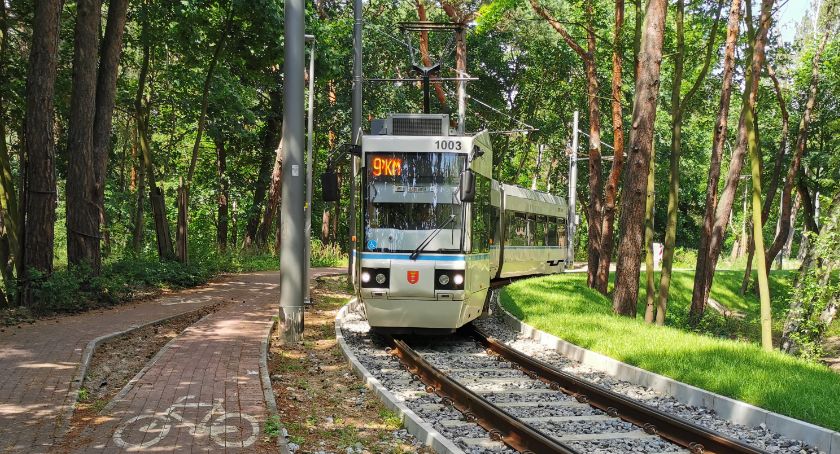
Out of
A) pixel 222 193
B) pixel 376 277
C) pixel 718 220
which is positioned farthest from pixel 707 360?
pixel 222 193

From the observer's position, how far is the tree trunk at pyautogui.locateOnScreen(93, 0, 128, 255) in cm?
1862

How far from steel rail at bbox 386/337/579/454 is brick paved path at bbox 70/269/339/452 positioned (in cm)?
219

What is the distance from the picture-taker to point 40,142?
51.2ft

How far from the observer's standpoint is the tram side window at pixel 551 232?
3094 centimetres

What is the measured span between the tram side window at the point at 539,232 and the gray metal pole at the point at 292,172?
16.2m

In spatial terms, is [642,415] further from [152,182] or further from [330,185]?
[152,182]

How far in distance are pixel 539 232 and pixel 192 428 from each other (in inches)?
900

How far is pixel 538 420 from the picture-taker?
852 centimetres

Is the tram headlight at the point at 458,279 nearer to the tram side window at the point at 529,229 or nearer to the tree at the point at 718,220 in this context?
the tree at the point at 718,220

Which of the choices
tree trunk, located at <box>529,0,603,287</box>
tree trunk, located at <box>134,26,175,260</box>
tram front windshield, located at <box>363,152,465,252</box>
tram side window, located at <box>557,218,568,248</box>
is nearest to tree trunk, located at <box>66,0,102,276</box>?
tree trunk, located at <box>134,26,175,260</box>

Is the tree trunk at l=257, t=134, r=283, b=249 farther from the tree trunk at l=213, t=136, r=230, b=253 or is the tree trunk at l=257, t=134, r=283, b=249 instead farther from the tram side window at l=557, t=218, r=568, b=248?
the tram side window at l=557, t=218, r=568, b=248

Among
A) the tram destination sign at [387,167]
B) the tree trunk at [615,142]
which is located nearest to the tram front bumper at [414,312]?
the tram destination sign at [387,167]

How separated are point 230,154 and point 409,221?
101 ft

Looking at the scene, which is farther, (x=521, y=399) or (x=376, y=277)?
(x=376, y=277)
